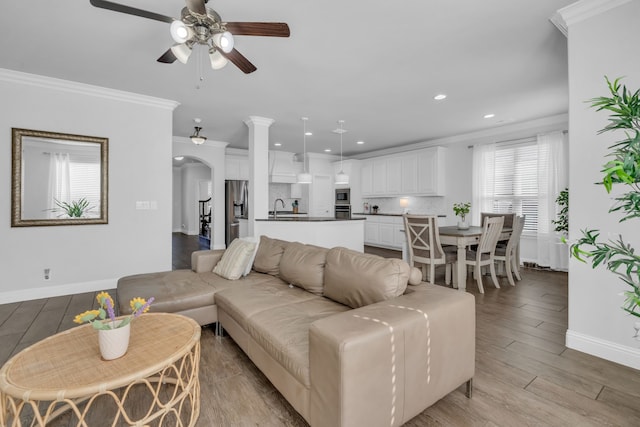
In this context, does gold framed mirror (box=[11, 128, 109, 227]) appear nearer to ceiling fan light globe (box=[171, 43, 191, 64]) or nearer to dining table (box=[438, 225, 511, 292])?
ceiling fan light globe (box=[171, 43, 191, 64])

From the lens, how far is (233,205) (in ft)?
23.5

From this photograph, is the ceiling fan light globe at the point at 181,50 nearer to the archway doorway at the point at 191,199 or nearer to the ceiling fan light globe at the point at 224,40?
the ceiling fan light globe at the point at 224,40

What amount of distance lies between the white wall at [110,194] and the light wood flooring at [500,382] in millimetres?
704

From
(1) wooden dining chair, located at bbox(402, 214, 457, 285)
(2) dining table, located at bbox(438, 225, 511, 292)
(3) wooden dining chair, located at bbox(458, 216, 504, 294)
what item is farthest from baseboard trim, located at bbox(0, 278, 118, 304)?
(3) wooden dining chair, located at bbox(458, 216, 504, 294)

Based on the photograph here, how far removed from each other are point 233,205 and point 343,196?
3.18 m

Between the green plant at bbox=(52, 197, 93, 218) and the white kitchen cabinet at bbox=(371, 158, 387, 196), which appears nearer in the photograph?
the green plant at bbox=(52, 197, 93, 218)

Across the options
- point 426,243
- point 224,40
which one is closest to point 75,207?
point 224,40

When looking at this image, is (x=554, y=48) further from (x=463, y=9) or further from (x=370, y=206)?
(x=370, y=206)

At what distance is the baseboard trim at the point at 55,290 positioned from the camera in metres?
3.41

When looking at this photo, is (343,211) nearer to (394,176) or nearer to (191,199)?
(394,176)

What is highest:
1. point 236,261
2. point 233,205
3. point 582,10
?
point 582,10

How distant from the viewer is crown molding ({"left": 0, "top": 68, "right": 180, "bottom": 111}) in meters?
3.36

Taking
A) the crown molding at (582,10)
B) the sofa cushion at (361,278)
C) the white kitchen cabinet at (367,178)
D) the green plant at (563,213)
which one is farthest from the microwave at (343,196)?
the crown molding at (582,10)

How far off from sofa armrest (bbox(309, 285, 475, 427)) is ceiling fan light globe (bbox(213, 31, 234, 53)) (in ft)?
6.34
